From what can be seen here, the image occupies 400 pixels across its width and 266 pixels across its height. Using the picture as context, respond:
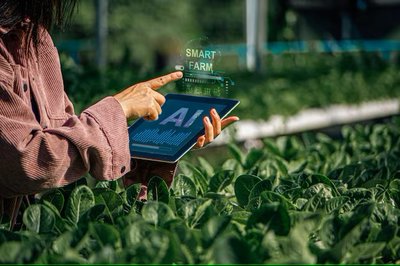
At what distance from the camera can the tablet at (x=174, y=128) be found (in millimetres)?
2850

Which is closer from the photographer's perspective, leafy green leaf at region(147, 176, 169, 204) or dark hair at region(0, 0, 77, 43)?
dark hair at region(0, 0, 77, 43)

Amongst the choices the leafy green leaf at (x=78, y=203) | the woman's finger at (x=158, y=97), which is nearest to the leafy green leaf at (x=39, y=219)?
the leafy green leaf at (x=78, y=203)

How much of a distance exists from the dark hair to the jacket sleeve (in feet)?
0.44

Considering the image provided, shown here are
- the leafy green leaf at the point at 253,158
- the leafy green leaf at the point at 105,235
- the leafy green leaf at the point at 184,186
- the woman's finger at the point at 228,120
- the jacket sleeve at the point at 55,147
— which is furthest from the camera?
the leafy green leaf at the point at 253,158

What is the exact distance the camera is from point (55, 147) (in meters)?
2.42

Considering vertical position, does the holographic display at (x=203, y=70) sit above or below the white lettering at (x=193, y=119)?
above

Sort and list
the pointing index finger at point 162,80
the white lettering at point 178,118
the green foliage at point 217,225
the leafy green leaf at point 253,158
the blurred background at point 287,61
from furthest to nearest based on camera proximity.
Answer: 1. the blurred background at point 287,61
2. the leafy green leaf at point 253,158
3. the white lettering at point 178,118
4. the pointing index finger at point 162,80
5. the green foliage at point 217,225

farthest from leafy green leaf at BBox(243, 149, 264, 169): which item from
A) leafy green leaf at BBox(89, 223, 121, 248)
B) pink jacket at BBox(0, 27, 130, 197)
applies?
leafy green leaf at BBox(89, 223, 121, 248)

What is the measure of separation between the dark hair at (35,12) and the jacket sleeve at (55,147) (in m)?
0.13

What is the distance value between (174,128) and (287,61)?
10829 mm

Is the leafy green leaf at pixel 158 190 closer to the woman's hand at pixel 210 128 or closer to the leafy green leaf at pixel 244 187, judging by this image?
the woman's hand at pixel 210 128

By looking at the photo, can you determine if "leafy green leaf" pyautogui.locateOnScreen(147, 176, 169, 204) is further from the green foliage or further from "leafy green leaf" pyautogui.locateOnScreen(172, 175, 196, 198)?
"leafy green leaf" pyautogui.locateOnScreen(172, 175, 196, 198)

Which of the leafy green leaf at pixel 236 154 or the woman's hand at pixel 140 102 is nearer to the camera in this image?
the woman's hand at pixel 140 102

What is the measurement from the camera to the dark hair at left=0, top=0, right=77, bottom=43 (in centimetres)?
253
